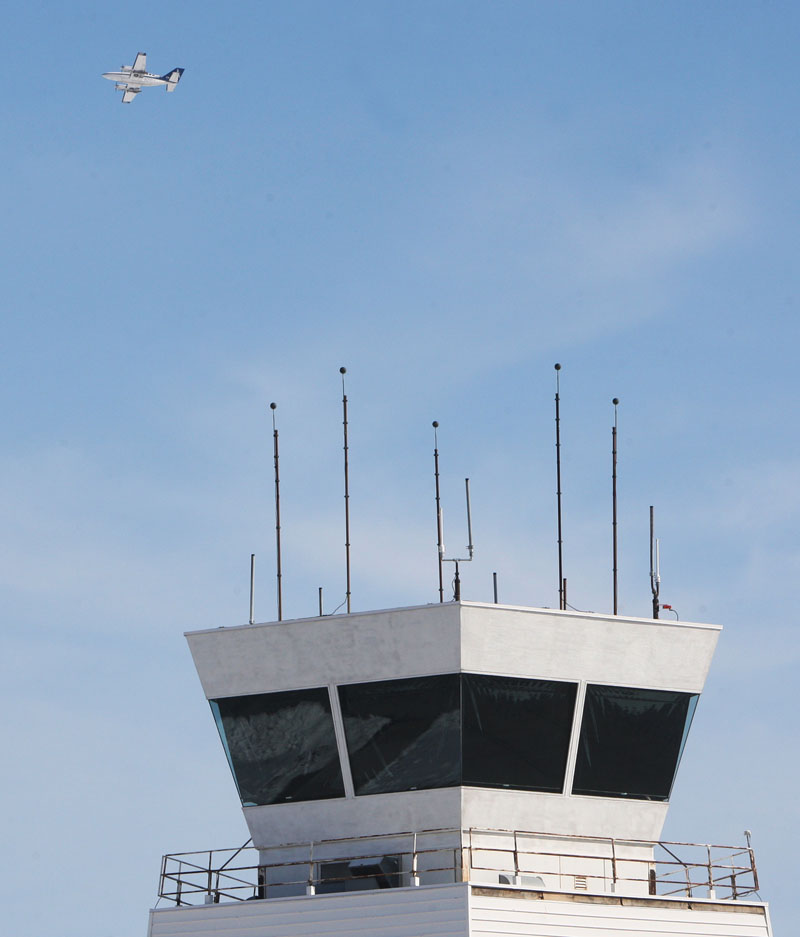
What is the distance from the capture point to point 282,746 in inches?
1082

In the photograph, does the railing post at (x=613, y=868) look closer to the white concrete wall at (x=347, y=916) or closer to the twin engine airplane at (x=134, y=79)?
the white concrete wall at (x=347, y=916)

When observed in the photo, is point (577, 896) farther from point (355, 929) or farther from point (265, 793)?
point (265, 793)

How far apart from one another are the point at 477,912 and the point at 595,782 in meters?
3.84

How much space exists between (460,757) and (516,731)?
1.05 meters

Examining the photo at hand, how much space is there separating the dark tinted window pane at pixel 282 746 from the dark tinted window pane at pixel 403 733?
0.43 metres

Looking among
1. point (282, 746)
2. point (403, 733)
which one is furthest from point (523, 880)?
point (282, 746)

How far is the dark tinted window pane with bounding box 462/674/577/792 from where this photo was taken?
2648 cm

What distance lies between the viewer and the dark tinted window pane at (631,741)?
27.1 meters

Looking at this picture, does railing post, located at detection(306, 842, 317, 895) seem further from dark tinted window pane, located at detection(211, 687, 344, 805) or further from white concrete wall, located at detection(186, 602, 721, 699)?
white concrete wall, located at detection(186, 602, 721, 699)

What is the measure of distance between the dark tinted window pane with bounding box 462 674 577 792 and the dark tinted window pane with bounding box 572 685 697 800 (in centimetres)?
43

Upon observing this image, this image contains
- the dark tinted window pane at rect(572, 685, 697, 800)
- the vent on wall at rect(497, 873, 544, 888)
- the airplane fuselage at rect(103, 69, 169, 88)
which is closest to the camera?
the vent on wall at rect(497, 873, 544, 888)

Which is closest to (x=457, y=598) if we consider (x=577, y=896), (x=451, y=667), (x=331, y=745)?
(x=451, y=667)

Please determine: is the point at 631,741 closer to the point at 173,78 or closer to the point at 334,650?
the point at 334,650

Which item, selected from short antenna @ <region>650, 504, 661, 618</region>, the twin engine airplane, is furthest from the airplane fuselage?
short antenna @ <region>650, 504, 661, 618</region>
